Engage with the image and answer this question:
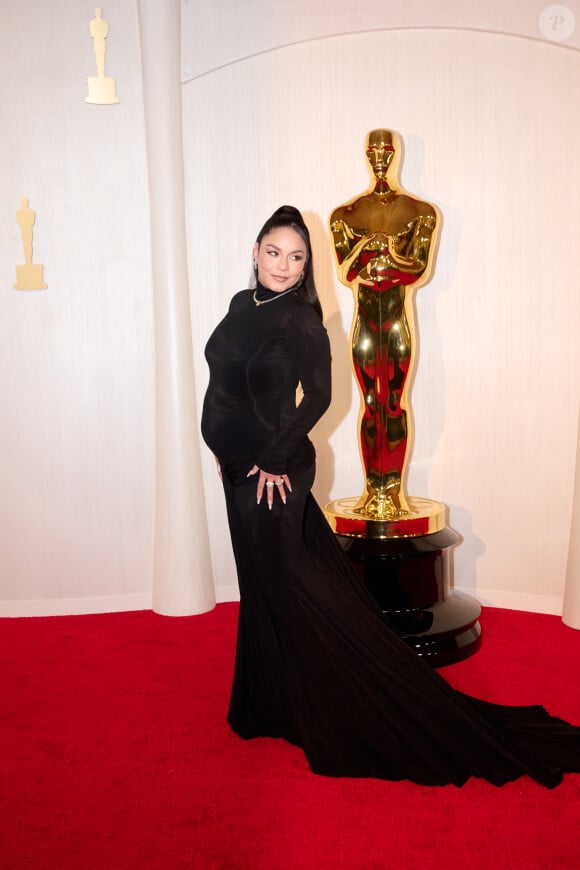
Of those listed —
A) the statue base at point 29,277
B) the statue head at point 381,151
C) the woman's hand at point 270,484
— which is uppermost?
the statue head at point 381,151

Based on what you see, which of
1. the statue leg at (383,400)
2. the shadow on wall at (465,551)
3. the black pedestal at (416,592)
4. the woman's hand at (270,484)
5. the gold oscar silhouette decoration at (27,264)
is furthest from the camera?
the shadow on wall at (465,551)

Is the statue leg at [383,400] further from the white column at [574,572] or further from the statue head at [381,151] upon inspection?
the white column at [574,572]

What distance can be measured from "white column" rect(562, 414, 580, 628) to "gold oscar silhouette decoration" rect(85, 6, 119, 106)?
8.12 ft

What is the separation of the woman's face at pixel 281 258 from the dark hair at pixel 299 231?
13 millimetres

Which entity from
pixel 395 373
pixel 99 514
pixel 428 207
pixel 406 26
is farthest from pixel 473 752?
pixel 406 26

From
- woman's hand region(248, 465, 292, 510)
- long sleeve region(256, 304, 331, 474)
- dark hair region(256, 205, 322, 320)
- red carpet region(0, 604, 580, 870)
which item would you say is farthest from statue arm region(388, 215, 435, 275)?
red carpet region(0, 604, 580, 870)

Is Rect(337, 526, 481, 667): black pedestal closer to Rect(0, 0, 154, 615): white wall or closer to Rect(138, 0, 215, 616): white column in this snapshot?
Rect(138, 0, 215, 616): white column

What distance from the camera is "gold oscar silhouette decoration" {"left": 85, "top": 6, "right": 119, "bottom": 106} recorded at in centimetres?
374

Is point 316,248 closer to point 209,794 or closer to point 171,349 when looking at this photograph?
point 171,349

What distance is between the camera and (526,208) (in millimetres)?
3695

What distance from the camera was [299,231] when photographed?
7.75 ft

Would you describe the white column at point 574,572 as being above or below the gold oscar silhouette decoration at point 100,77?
below

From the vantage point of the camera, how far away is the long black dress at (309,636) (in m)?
2.21

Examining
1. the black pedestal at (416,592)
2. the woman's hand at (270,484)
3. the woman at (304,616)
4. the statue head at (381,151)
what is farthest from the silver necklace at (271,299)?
the black pedestal at (416,592)
